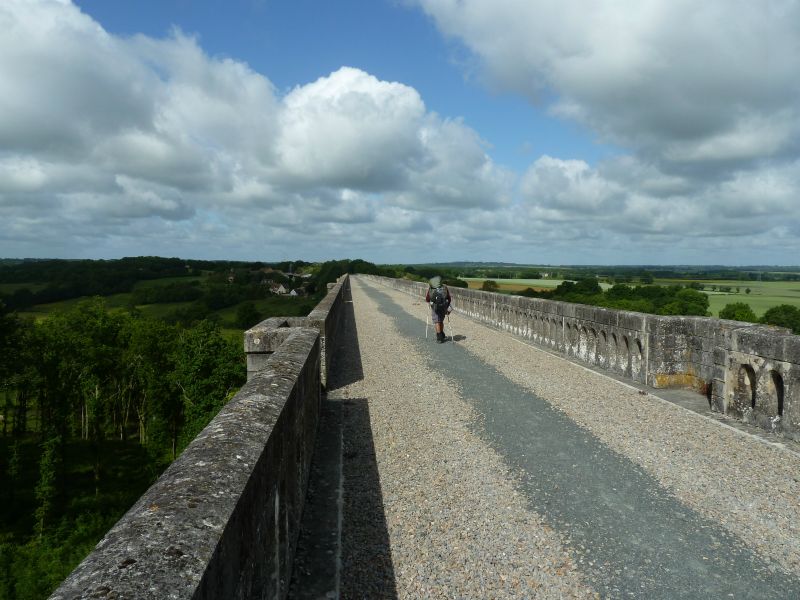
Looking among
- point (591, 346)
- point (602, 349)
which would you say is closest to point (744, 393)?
point (602, 349)

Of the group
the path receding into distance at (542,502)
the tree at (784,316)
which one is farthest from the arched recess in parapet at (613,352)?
the tree at (784,316)

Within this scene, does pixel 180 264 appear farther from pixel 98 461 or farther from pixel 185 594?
pixel 185 594

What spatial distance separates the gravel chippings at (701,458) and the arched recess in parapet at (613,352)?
587mm

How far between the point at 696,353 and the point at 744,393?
1.67 metres

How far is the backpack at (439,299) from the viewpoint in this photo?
12676 millimetres

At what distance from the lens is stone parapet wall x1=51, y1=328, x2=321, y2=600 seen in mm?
1506

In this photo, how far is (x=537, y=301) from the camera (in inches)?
512

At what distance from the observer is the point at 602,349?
965 centimetres

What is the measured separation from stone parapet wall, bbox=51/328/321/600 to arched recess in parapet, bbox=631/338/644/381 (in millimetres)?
6409

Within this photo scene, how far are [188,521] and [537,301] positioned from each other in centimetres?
1191

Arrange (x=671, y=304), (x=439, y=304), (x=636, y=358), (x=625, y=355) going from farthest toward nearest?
(x=671, y=304)
(x=439, y=304)
(x=625, y=355)
(x=636, y=358)

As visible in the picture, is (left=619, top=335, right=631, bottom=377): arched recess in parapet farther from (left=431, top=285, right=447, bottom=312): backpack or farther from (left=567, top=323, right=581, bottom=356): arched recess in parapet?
(left=431, top=285, right=447, bottom=312): backpack

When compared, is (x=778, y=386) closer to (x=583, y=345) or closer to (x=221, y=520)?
(x=583, y=345)

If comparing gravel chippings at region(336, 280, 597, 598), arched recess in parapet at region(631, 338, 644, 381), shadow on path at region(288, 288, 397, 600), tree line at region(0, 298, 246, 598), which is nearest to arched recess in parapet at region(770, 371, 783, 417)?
arched recess in parapet at region(631, 338, 644, 381)
